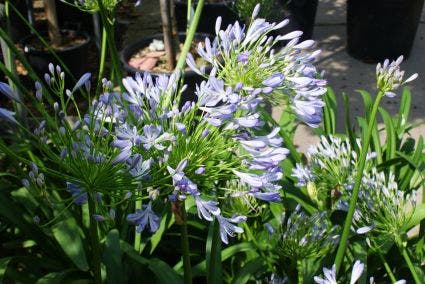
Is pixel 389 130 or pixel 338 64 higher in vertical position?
pixel 389 130

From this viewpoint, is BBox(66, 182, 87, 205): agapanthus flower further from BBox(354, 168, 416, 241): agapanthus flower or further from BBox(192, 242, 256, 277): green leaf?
BBox(192, 242, 256, 277): green leaf

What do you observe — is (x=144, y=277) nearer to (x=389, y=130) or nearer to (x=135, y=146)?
(x=135, y=146)

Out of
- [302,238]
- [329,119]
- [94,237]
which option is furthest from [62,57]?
[94,237]

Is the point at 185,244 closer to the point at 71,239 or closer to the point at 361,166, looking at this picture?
the point at 361,166

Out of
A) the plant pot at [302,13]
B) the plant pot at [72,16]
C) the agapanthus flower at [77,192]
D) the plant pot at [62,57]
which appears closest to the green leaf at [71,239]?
the agapanthus flower at [77,192]

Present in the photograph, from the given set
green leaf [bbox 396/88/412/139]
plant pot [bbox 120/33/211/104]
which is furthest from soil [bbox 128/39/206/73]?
green leaf [bbox 396/88/412/139]

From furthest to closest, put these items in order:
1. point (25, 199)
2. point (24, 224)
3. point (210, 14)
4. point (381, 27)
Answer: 1. point (210, 14)
2. point (381, 27)
3. point (25, 199)
4. point (24, 224)

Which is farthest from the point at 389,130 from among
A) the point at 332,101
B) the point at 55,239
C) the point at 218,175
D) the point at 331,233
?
the point at 218,175
